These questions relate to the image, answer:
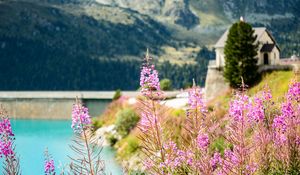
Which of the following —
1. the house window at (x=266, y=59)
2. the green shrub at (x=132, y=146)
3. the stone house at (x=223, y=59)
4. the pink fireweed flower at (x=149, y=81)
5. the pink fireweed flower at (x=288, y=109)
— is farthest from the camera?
the house window at (x=266, y=59)

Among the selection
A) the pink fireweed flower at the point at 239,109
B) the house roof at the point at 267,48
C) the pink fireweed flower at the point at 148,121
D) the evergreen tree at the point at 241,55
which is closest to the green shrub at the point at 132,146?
the evergreen tree at the point at 241,55

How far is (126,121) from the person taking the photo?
63625 mm

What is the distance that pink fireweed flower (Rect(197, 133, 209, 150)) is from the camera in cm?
957

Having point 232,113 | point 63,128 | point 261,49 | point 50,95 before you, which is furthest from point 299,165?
point 50,95

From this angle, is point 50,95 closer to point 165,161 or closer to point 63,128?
point 63,128

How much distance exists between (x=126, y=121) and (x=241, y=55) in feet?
45.3

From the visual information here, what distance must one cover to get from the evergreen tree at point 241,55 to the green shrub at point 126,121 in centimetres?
1084

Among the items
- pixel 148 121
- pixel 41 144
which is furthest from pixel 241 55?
pixel 148 121

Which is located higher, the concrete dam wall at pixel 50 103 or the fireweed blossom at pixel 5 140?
the fireweed blossom at pixel 5 140

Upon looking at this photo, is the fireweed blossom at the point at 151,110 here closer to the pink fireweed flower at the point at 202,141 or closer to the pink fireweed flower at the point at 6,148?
the pink fireweed flower at the point at 202,141

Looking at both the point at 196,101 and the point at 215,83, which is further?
the point at 215,83

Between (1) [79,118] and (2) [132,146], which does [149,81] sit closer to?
(1) [79,118]

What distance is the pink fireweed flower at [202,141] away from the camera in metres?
9.57

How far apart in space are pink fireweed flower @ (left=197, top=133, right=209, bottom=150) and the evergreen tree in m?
49.2
